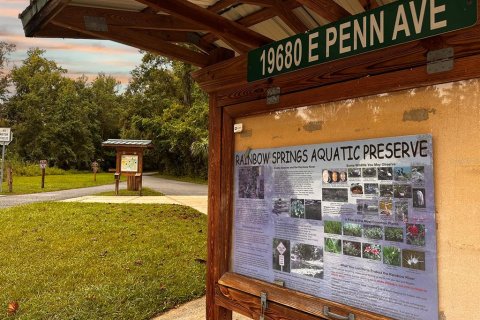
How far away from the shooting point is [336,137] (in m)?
2.21

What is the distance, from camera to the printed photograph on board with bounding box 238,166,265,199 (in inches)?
102

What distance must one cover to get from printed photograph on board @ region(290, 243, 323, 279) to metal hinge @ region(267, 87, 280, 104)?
3.04 ft

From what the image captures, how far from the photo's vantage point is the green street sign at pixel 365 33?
5.58 feet

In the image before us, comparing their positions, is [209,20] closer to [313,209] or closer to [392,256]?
[313,209]

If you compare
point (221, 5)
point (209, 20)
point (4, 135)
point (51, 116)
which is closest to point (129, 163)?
point (4, 135)

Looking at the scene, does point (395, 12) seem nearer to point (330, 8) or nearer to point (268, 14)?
point (330, 8)

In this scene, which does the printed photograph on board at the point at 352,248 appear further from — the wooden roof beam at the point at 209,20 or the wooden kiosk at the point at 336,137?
the wooden roof beam at the point at 209,20

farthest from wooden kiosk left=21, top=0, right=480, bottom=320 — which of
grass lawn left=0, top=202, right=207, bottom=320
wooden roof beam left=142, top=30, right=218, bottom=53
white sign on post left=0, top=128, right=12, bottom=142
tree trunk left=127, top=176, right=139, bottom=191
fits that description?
white sign on post left=0, top=128, right=12, bottom=142

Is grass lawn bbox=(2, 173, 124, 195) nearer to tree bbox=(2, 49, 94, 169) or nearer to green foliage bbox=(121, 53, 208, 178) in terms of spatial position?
green foliage bbox=(121, 53, 208, 178)

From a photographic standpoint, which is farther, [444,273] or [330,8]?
[330,8]

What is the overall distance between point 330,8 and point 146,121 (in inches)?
1332

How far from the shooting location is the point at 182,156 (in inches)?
1366

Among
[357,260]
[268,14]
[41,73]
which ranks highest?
[41,73]

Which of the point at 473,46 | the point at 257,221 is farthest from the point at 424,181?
the point at 257,221
